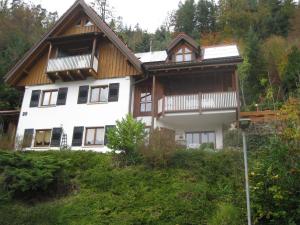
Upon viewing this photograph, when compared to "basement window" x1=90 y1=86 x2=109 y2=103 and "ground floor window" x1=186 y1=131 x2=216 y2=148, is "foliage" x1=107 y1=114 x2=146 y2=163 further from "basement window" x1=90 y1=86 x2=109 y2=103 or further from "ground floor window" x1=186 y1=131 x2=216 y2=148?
"basement window" x1=90 y1=86 x2=109 y2=103

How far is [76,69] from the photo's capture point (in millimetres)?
26594

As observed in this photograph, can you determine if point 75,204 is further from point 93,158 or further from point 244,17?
point 244,17

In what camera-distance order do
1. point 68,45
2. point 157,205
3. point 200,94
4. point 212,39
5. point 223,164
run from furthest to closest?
point 212,39
point 68,45
point 200,94
point 223,164
point 157,205

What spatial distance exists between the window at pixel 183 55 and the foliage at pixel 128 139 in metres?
8.28

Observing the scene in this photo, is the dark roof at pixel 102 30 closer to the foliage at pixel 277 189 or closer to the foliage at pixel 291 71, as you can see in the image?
the foliage at pixel 277 189

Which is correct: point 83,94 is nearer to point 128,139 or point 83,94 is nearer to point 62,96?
point 62,96

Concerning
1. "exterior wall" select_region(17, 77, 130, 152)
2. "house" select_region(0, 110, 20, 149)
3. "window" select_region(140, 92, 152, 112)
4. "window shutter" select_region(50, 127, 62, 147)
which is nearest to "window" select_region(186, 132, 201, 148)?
"window" select_region(140, 92, 152, 112)

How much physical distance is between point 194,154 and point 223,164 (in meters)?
1.81

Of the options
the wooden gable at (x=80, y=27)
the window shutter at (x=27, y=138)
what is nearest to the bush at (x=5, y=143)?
the window shutter at (x=27, y=138)

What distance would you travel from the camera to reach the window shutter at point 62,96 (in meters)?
27.8

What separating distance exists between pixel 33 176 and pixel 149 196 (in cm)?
532

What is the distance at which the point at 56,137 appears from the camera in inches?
1049

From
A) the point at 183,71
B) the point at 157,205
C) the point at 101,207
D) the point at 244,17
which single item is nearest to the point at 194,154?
the point at 157,205

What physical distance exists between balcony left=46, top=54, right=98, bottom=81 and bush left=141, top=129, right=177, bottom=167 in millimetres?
8971
